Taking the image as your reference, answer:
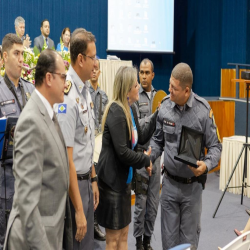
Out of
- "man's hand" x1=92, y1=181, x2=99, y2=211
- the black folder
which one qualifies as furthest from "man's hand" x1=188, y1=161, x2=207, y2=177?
"man's hand" x1=92, y1=181, x2=99, y2=211

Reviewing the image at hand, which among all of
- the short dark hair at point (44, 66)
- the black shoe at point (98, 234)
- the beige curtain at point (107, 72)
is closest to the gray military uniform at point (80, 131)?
the short dark hair at point (44, 66)

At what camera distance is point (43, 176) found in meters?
1.86

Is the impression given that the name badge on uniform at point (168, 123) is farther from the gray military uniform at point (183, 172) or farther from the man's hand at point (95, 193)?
the man's hand at point (95, 193)

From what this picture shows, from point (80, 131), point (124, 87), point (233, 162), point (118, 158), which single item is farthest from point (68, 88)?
point (233, 162)

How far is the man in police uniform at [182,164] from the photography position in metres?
2.86

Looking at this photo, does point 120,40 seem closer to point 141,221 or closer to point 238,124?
point 238,124

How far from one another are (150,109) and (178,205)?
5.06 feet

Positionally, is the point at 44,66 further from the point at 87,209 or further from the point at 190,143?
the point at 190,143

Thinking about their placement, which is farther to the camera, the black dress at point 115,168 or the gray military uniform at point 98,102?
the gray military uniform at point 98,102

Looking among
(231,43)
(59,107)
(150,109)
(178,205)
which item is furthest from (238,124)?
(231,43)

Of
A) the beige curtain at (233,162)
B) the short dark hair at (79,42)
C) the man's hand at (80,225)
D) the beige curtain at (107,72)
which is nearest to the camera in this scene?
the man's hand at (80,225)

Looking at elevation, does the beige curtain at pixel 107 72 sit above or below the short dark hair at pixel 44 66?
above

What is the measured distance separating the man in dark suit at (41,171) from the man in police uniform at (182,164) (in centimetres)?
106

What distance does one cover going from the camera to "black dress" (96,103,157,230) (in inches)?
107
